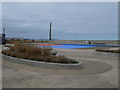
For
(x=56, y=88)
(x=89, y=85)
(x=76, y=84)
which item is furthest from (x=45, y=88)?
(x=89, y=85)

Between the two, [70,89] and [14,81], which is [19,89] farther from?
[70,89]

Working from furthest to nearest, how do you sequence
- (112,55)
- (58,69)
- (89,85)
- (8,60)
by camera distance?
(112,55)
(8,60)
(58,69)
(89,85)

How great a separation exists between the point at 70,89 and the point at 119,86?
1.67 meters

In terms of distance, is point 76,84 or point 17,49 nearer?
point 76,84

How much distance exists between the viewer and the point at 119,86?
434 centimetres

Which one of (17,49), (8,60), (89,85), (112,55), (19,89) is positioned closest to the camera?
(19,89)

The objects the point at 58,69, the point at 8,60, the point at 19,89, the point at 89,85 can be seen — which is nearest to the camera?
the point at 19,89

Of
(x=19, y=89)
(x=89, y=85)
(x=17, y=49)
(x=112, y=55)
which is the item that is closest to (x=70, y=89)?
(x=89, y=85)

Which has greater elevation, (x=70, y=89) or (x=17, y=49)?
(x=17, y=49)

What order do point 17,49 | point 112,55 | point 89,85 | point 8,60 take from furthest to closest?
point 112,55, point 17,49, point 8,60, point 89,85

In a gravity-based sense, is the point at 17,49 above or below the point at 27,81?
above

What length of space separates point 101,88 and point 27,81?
A: 241 centimetres

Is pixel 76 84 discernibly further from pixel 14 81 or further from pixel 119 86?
pixel 14 81

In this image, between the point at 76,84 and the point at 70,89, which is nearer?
the point at 70,89
